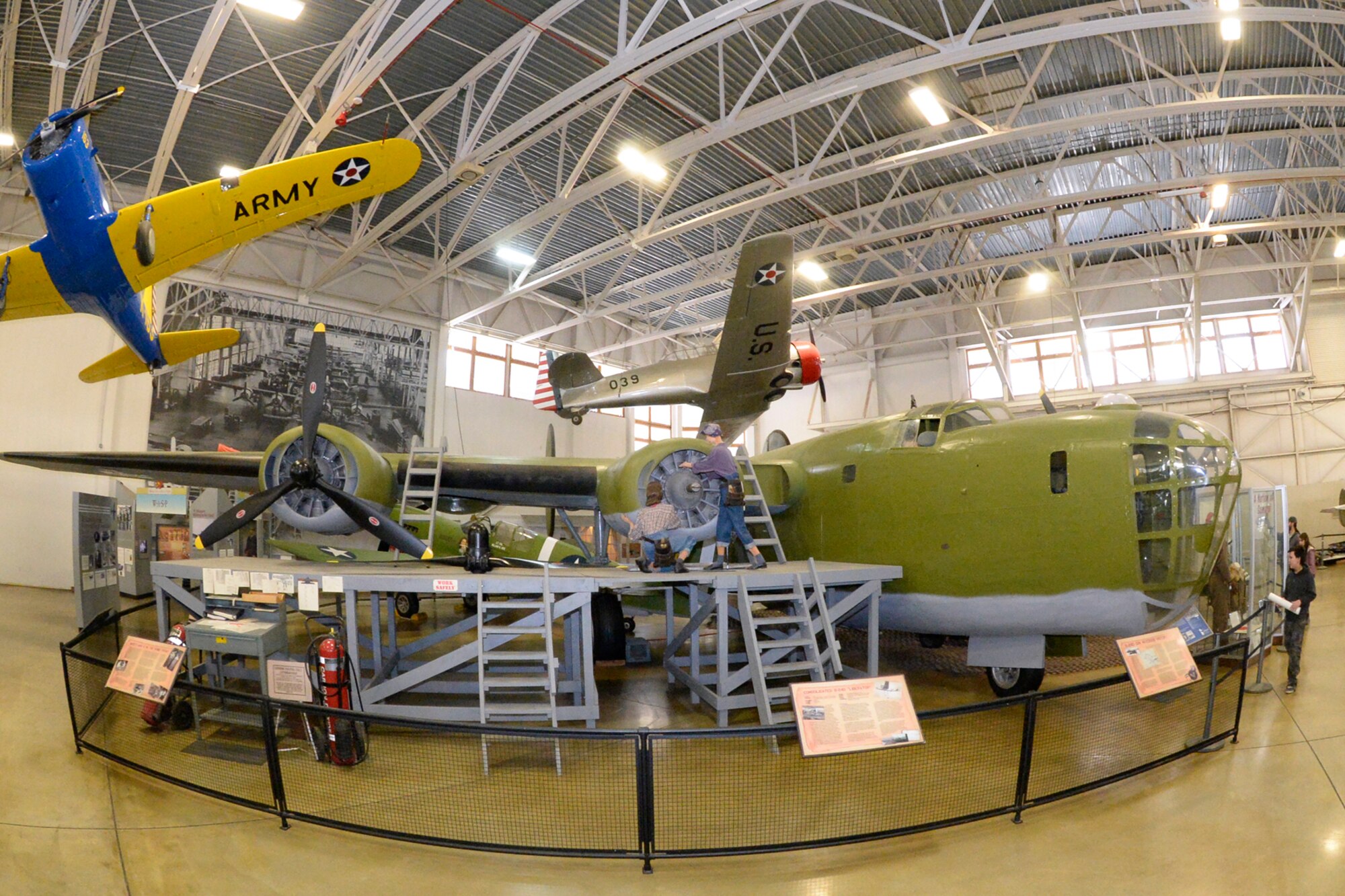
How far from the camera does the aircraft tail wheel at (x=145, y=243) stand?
9375 millimetres

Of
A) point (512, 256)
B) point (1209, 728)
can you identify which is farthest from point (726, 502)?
point (512, 256)

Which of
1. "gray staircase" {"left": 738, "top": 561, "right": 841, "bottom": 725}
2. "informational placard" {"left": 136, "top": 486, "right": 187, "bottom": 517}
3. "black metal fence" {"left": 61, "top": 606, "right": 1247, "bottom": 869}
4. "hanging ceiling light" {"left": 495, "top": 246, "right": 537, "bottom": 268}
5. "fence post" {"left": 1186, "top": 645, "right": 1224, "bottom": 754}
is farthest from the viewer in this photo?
"hanging ceiling light" {"left": 495, "top": 246, "right": 537, "bottom": 268}

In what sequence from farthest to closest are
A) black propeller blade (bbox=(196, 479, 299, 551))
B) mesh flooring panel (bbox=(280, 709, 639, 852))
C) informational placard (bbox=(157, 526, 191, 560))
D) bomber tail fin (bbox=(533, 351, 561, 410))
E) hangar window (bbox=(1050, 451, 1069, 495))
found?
bomber tail fin (bbox=(533, 351, 561, 410)), informational placard (bbox=(157, 526, 191, 560)), black propeller blade (bbox=(196, 479, 299, 551)), hangar window (bbox=(1050, 451, 1069, 495)), mesh flooring panel (bbox=(280, 709, 639, 852))

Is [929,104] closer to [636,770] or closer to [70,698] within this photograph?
[636,770]

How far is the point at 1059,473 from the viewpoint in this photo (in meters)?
7.12

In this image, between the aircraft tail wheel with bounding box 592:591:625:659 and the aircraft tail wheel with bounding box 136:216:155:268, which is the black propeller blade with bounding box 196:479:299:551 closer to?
the aircraft tail wheel with bounding box 136:216:155:268

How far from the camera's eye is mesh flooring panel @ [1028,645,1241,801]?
6.05 m

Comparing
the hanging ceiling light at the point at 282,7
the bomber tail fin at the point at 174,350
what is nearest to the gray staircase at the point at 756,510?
the hanging ceiling light at the point at 282,7

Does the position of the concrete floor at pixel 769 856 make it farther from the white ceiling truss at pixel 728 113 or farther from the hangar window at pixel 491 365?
the hangar window at pixel 491 365

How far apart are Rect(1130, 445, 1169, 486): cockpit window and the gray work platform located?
8.16 feet

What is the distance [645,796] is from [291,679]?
3482 mm

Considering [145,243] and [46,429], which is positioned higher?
[145,243]

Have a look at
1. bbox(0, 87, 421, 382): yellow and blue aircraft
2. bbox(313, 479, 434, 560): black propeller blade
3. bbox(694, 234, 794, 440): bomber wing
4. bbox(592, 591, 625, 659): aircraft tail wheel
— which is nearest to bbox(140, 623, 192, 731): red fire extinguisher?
bbox(313, 479, 434, 560): black propeller blade

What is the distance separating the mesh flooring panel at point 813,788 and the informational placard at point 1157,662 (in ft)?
4.15
